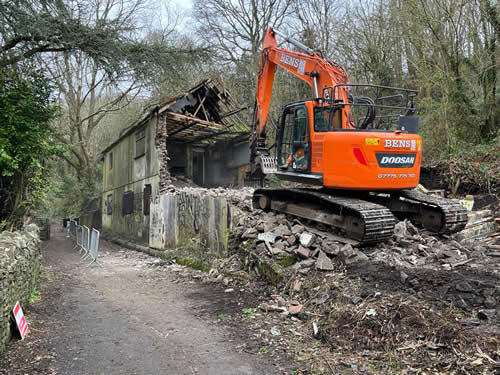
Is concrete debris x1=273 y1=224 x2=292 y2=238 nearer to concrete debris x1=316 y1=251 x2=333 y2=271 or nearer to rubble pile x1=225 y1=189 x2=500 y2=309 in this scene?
rubble pile x1=225 y1=189 x2=500 y2=309

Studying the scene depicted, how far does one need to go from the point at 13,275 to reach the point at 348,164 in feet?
16.4

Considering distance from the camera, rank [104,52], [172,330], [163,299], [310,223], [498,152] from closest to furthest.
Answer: [172,330], [163,299], [310,223], [104,52], [498,152]

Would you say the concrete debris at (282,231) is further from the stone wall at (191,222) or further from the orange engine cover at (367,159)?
the stone wall at (191,222)

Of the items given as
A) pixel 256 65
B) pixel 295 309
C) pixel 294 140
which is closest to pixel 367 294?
pixel 295 309

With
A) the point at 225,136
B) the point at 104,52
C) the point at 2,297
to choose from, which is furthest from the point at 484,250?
the point at 225,136

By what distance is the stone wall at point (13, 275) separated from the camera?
13.6 feet

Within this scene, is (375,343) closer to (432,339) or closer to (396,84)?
(432,339)

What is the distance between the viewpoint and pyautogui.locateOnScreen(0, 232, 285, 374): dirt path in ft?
12.6

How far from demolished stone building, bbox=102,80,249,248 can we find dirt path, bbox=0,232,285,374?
5.32m

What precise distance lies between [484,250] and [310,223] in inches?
118

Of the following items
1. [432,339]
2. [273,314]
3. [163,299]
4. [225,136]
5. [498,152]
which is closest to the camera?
[432,339]

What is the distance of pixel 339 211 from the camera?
675 cm

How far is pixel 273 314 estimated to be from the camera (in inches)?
210

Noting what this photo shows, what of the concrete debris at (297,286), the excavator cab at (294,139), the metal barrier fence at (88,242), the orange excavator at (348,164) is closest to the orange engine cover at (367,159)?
the orange excavator at (348,164)
